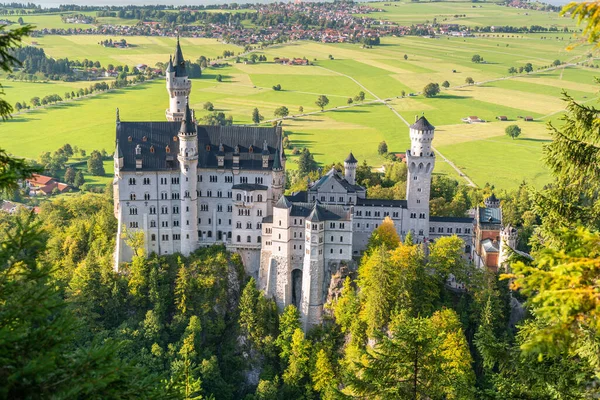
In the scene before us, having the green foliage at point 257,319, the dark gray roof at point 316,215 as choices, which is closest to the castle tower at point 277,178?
the dark gray roof at point 316,215

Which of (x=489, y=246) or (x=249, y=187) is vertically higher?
(x=249, y=187)

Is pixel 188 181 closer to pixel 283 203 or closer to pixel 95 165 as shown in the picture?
pixel 283 203

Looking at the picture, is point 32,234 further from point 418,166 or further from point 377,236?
point 418,166

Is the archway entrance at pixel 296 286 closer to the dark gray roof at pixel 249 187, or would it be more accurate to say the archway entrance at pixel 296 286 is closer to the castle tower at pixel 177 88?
the dark gray roof at pixel 249 187

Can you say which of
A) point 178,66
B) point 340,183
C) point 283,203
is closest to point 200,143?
point 178,66

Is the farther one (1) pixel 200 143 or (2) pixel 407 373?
(1) pixel 200 143

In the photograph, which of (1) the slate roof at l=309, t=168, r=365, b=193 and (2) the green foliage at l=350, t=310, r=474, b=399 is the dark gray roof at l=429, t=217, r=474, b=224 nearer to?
(1) the slate roof at l=309, t=168, r=365, b=193

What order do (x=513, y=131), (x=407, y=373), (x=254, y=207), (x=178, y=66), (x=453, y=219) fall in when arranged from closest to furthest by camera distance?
(x=407, y=373), (x=254, y=207), (x=453, y=219), (x=178, y=66), (x=513, y=131)

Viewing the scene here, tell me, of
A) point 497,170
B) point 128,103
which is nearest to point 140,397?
point 497,170
